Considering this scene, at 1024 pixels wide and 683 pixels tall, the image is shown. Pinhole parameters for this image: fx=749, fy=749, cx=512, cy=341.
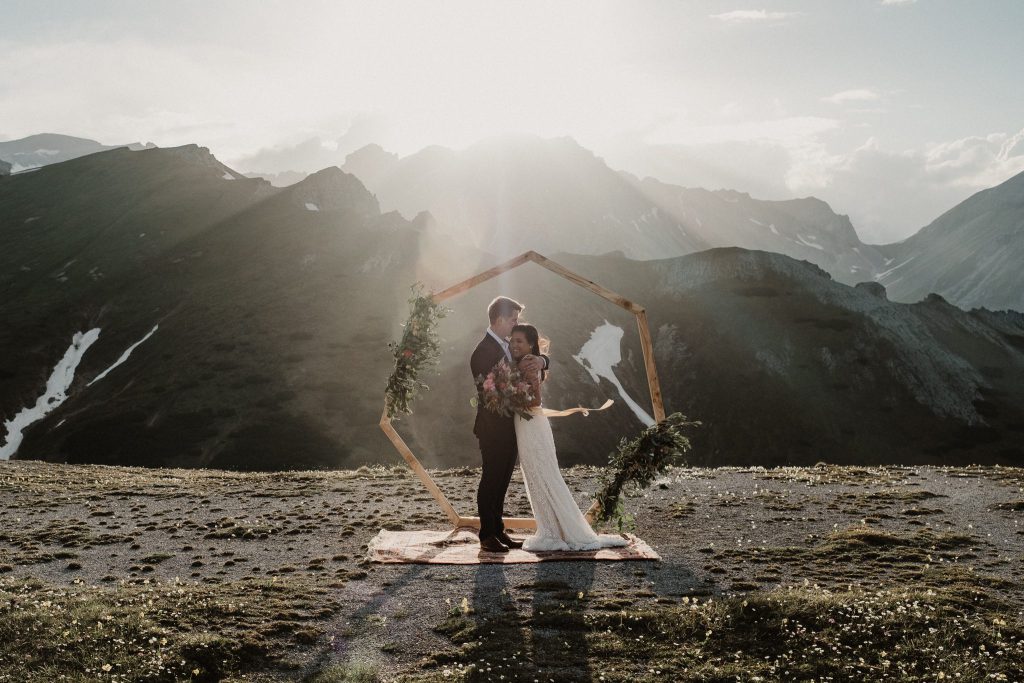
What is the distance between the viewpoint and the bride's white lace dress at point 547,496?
18.6 m

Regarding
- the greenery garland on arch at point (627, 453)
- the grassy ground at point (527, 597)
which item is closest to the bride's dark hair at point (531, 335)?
the greenery garland on arch at point (627, 453)

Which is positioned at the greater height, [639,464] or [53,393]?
[639,464]

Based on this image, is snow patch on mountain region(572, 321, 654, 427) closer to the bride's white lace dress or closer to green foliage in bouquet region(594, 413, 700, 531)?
green foliage in bouquet region(594, 413, 700, 531)

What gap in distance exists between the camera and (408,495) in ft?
92.1

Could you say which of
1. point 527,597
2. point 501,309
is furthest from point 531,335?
point 527,597

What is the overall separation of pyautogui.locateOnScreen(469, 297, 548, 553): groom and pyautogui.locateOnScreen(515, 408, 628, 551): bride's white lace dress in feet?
1.31

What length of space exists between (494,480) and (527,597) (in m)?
4.39

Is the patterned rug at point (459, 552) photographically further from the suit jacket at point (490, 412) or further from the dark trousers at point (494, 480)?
the suit jacket at point (490, 412)

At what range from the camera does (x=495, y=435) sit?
61.6ft

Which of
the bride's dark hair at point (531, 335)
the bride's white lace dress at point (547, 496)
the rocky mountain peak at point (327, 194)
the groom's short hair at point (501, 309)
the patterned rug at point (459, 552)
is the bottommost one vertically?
the patterned rug at point (459, 552)

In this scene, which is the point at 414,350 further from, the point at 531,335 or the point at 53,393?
the point at 53,393

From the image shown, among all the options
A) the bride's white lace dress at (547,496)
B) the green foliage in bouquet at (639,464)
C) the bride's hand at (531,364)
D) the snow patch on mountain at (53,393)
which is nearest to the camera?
the bride's hand at (531,364)

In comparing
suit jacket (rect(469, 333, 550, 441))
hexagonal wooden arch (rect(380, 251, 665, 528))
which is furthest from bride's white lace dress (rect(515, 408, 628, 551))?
hexagonal wooden arch (rect(380, 251, 665, 528))

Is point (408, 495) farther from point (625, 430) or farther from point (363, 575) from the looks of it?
point (625, 430)
